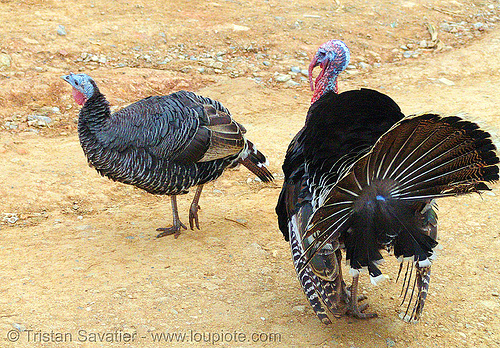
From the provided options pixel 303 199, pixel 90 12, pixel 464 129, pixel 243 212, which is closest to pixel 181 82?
pixel 90 12

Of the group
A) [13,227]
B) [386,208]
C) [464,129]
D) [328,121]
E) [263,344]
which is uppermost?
[464,129]

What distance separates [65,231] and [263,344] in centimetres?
254

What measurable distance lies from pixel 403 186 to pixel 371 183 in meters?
0.19

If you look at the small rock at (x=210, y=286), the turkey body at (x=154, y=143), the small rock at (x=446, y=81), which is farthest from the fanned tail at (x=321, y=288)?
the small rock at (x=446, y=81)

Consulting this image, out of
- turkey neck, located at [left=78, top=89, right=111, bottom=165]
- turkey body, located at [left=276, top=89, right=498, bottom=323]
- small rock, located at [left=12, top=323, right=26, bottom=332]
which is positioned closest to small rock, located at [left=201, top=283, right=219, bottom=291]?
turkey body, located at [left=276, top=89, right=498, bottom=323]

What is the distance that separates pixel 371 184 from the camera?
3021 mm

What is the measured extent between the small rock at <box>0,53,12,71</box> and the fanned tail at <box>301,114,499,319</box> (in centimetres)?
651

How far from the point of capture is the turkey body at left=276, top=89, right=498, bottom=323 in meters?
2.83

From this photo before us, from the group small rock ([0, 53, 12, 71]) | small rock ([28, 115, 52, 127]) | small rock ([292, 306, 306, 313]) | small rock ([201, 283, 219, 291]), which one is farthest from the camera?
small rock ([0, 53, 12, 71])

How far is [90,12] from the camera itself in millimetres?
9812

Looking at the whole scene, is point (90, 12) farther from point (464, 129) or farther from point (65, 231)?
point (464, 129)

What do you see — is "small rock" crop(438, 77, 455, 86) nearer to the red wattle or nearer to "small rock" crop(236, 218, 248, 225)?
"small rock" crop(236, 218, 248, 225)

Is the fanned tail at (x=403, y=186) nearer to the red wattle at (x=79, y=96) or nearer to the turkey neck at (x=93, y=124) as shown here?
the turkey neck at (x=93, y=124)

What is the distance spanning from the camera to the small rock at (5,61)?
26.0 ft
